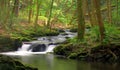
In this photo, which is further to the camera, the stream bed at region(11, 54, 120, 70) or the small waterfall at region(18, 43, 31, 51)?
the small waterfall at region(18, 43, 31, 51)

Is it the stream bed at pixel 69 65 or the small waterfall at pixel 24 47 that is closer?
the stream bed at pixel 69 65

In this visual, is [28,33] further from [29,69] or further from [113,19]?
[29,69]

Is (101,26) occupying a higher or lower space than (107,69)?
higher

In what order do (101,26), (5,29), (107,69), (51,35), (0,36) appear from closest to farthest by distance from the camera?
(107,69)
(101,26)
(0,36)
(5,29)
(51,35)

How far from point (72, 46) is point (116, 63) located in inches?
192

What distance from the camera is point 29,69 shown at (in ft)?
40.1

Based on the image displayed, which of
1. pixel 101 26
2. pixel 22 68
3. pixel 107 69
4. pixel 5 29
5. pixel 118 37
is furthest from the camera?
pixel 5 29

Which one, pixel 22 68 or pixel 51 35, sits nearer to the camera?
pixel 22 68

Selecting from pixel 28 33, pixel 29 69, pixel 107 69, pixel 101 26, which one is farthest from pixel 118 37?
pixel 28 33

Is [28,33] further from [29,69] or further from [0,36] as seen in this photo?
[29,69]

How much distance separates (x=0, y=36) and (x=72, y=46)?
335 inches

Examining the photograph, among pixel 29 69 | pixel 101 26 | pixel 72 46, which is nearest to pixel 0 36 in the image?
pixel 72 46

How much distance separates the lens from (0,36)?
28375 mm

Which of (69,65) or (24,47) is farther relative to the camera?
(24,47)
